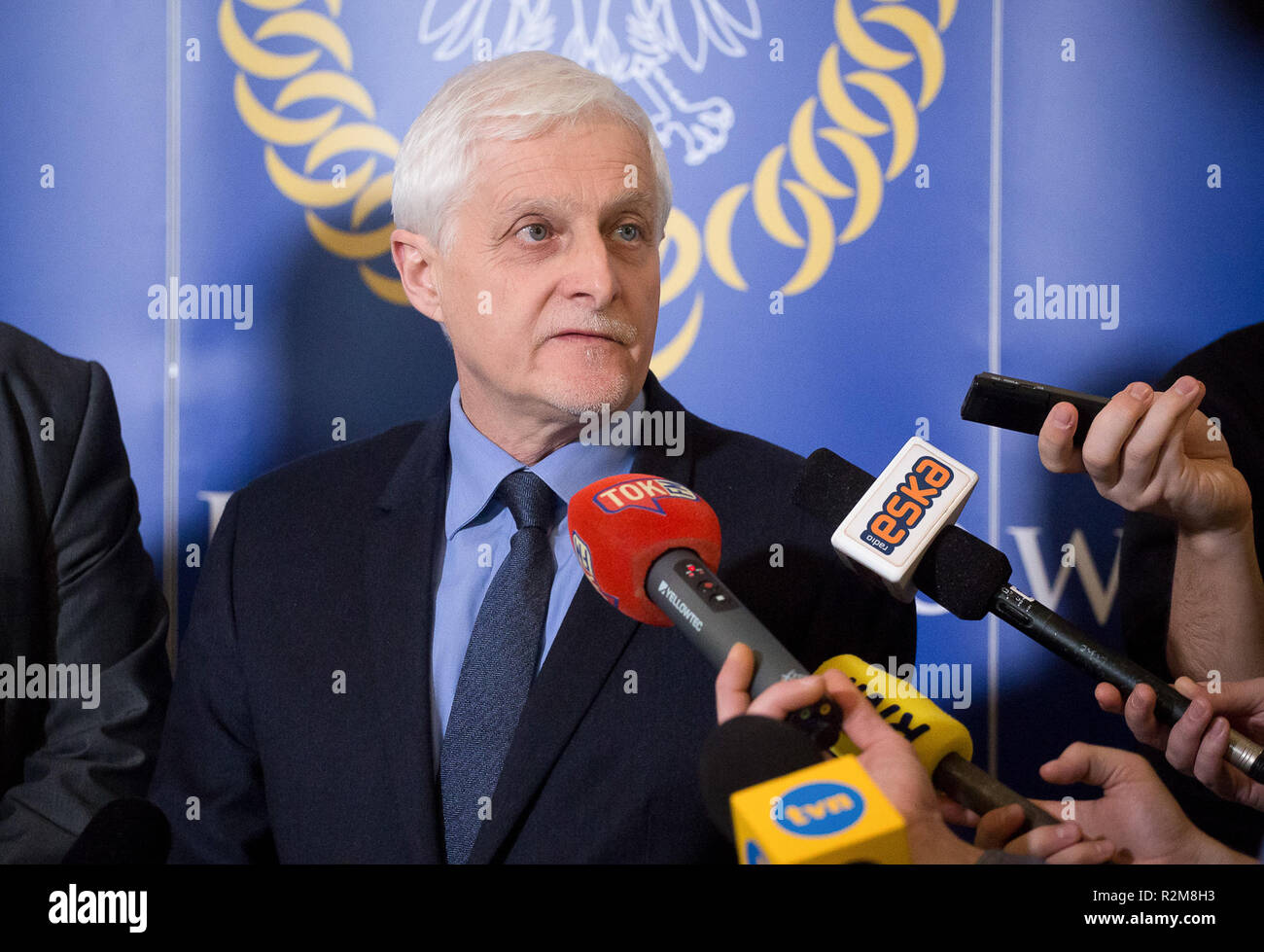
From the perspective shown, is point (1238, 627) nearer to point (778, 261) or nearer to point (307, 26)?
point (778, 261)

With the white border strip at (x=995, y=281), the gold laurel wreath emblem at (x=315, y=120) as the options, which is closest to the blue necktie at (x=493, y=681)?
the gold laurel wreath emblem at (x=315, y=120)

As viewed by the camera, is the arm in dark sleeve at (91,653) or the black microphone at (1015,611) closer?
the black microphone at (1015,611)

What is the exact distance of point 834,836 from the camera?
31.7 inches

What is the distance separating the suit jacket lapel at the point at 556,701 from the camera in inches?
53.9

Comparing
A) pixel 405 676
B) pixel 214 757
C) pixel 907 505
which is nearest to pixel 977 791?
pixel 907 505

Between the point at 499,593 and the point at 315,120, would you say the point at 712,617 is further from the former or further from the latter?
the point at 315,120

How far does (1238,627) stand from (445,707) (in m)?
1.06

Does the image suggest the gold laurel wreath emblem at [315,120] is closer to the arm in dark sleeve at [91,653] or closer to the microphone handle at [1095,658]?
the arm in dark sleeve at [91,653]

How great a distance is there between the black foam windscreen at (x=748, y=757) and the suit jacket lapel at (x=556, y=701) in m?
0.54

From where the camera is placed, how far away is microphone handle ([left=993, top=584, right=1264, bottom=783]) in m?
1.03

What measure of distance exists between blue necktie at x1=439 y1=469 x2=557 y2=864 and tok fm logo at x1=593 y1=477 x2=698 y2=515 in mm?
349
